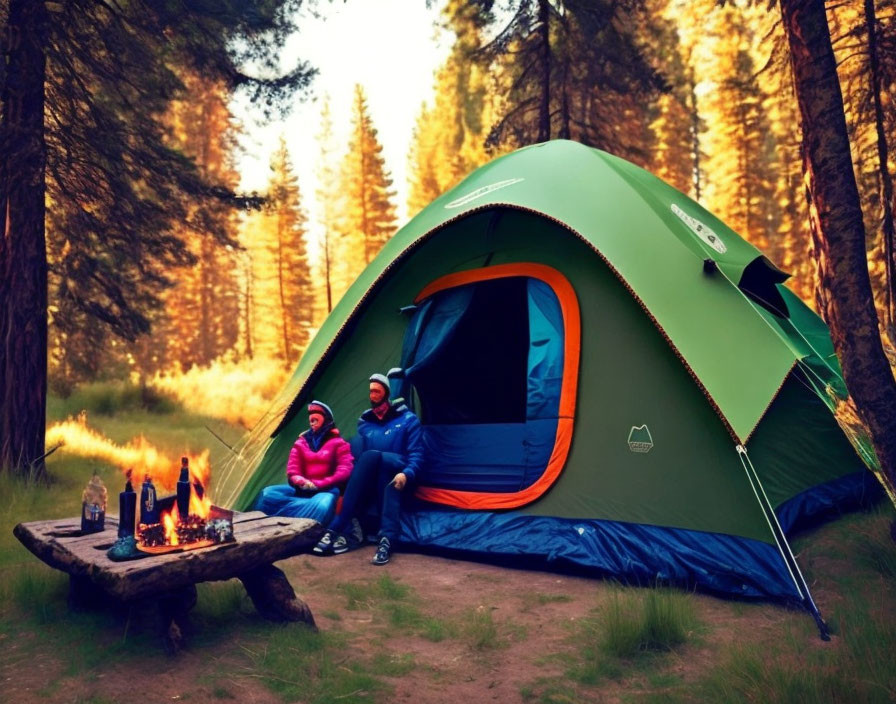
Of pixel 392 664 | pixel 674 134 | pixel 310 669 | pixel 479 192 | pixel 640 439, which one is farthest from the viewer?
pixel 674 134

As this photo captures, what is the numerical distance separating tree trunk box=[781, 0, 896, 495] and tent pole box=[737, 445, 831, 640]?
2.11 ft

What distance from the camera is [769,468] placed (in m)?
4.92

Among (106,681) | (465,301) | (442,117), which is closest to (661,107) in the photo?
(442,117)

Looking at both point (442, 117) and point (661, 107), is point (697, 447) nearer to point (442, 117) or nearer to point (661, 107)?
point (661, 107)

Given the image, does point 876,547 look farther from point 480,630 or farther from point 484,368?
point 484,368

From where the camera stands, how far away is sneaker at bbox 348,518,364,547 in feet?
18.2

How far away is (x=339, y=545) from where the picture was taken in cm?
541

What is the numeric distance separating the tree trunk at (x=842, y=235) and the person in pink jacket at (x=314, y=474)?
135 inches

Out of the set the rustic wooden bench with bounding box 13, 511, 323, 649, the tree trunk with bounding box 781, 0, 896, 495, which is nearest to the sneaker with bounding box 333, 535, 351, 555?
the rustic wooden bench with bounding box 13, 511, 323, 649

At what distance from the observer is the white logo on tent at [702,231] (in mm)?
5422

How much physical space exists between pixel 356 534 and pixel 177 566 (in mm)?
2424

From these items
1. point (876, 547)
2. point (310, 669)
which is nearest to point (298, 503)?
point (310, 669)

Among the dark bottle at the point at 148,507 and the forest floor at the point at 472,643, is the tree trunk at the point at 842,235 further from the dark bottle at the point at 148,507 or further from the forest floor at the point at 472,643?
the dark bottle at the point at 148,507

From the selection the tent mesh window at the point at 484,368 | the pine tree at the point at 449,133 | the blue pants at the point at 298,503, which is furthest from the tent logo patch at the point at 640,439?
the pine tree at the point at 449,133
